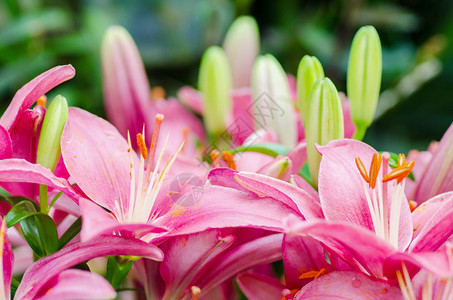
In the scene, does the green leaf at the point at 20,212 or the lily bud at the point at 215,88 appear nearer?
the green leaf at the point at 20,212

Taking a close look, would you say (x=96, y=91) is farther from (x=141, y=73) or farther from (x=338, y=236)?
(x=338, y=236)

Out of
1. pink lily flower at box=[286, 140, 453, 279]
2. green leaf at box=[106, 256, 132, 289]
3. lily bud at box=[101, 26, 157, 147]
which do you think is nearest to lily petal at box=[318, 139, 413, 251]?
pink lily flower at box=[286, 140, 453, 279]

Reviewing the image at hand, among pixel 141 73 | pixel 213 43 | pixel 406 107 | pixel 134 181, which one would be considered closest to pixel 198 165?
pixel 134 181

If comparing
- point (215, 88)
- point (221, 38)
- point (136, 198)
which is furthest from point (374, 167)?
point (221, 38)

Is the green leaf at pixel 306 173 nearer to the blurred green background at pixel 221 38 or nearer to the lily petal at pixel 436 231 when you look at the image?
the lily petal at pixel 436 231

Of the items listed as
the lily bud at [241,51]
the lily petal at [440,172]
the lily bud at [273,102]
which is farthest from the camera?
the lily bud at [241,51]

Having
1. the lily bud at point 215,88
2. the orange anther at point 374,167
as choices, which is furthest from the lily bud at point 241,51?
the orange anther at point 374,167

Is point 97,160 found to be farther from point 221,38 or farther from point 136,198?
point 221,38
